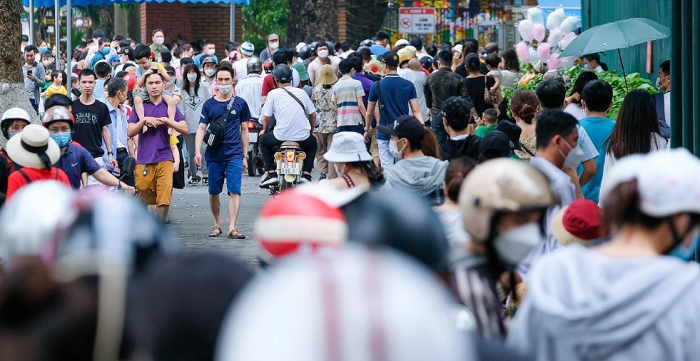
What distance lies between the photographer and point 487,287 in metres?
2.59

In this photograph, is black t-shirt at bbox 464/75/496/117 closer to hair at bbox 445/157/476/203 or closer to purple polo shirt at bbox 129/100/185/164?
purple polo shirt at bbox 129/100/185/164

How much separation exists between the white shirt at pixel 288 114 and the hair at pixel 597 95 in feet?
16.4

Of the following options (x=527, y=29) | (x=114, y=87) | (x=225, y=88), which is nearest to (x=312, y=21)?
(x=527, y=29)

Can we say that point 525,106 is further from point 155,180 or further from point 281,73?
point 281,73

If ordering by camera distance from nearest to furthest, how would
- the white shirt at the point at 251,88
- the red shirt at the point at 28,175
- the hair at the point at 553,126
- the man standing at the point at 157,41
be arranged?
the hair at the point at 553,126 → the red shirt at the point at 28,175 → the white shirt at the point at 251,88 → the man standing at the point at 157,41

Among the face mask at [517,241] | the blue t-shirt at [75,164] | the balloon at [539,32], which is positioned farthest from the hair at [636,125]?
the balloon at [539,32]

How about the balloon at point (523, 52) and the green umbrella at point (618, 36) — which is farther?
the balloon at point (523, 52)

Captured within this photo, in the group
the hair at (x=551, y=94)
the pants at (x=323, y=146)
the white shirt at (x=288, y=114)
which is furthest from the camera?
the pants at (x=323, y=146)

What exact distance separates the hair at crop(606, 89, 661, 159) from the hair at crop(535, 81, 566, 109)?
0.83 metres

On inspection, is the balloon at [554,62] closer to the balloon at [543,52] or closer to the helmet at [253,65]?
the balloon at [543,52]

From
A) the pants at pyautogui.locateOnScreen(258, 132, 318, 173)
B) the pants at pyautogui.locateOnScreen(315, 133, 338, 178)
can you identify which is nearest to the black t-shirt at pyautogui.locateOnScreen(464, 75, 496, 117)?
the pants at pyautogui.locateOnScreen(315, 133, 338, 178)

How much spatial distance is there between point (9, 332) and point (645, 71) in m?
13.1

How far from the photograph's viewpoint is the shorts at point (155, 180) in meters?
9.93

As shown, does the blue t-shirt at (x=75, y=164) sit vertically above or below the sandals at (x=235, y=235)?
above
